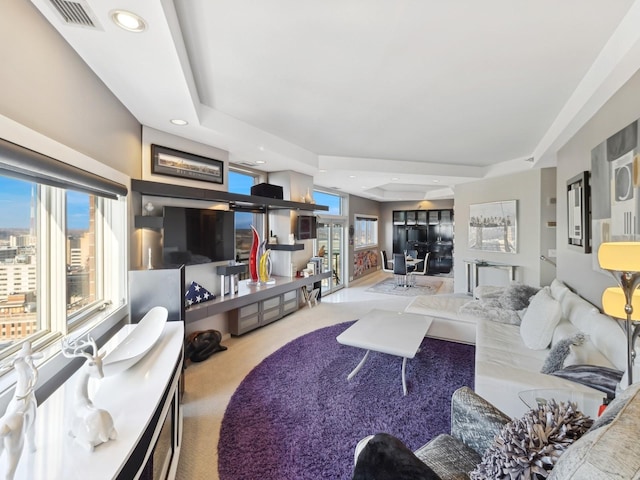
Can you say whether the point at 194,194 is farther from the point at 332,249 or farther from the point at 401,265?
the point at 401,265

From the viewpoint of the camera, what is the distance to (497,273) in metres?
5.66

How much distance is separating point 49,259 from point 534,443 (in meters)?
2.45

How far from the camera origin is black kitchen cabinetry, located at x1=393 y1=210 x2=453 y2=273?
9758 mm

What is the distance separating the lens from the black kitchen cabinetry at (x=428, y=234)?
32.0 feet

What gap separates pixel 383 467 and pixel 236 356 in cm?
277

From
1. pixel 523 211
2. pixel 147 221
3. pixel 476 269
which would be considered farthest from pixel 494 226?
pixel 147 221

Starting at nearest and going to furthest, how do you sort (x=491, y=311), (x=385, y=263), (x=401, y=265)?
1. (x=491, y=311)
2. (x=401, y=265)
3. (x=385, y=263)

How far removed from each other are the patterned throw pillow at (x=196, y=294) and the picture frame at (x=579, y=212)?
3952 mm

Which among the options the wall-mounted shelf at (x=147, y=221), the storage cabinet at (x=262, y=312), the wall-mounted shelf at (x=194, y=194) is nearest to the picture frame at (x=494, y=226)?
the storage cabinet at (x=262, y=312)

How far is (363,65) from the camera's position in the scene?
84.0 inches

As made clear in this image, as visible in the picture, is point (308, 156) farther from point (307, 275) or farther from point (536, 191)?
point (536, 191)

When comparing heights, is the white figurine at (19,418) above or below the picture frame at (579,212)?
below

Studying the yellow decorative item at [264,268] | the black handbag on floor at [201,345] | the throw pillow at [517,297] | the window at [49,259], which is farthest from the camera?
the yellow decorative item at [264,268]

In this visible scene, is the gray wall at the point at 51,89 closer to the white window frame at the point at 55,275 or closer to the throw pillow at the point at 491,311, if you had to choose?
the white window frame at the point at 55,275
